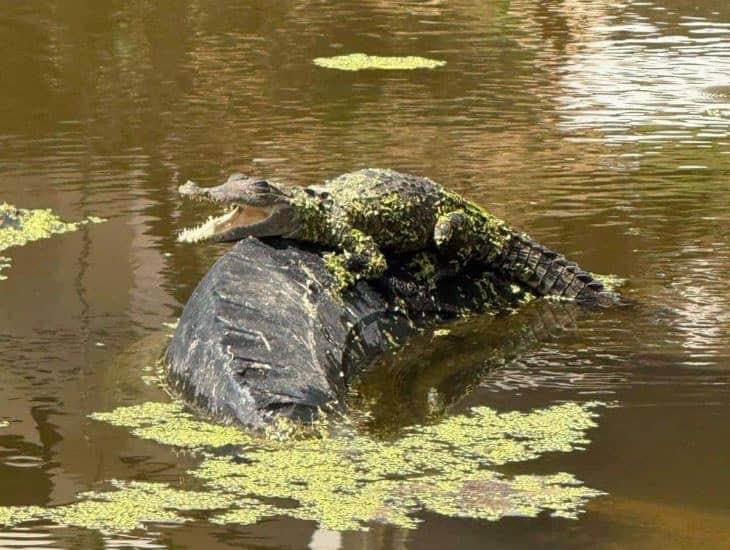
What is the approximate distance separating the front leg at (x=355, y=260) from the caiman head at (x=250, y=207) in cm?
25

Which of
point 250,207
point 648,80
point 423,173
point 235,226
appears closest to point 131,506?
point 235,226

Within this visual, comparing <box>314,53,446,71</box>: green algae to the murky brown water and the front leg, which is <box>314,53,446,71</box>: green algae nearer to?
the murky brown water

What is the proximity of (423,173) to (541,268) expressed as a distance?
7.55ft

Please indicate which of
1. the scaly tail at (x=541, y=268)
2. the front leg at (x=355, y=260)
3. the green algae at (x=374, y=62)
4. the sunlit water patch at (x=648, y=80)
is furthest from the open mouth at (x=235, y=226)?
A: the green algae at (x=374, y=62)

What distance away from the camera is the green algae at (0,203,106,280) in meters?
8.46

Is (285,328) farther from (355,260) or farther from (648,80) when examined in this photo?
(648,80)

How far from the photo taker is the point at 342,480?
528cm

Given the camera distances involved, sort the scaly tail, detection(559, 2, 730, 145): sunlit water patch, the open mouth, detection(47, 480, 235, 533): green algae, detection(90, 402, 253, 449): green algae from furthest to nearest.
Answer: detection(559, 2, 730, 145): sunlit water patch → the scaly tail → the open mouth → detection(90, 402, 253, 449): green algae → detection(47, 480, 235, 533): green algae

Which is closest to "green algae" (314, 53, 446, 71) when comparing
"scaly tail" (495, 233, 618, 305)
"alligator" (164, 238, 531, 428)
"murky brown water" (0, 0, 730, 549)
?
"murky brown water" (0, 0, 730, 549)

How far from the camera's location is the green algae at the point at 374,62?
43.5 feet

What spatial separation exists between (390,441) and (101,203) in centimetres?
395

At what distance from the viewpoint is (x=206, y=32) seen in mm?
14672

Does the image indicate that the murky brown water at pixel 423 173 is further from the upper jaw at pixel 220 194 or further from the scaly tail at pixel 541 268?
the upper jaw at pixel 220 194

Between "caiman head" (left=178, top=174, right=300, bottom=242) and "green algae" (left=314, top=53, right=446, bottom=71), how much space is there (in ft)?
20.7
